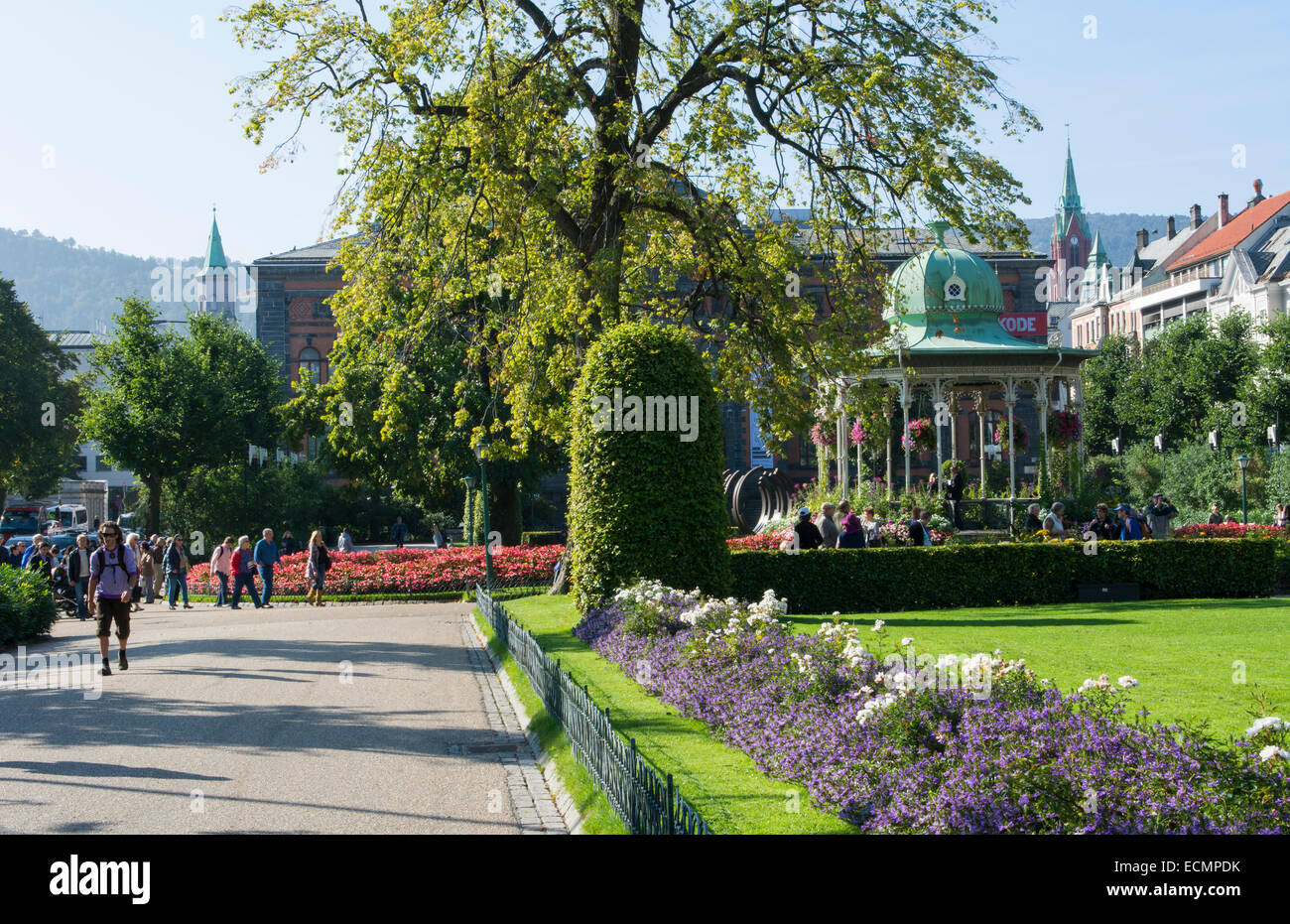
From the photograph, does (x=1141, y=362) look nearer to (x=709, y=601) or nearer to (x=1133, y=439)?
(x=1133, y=439)

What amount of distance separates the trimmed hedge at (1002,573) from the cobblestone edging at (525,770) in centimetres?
723

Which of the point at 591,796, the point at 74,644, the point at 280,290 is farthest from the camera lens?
the point at 280,290

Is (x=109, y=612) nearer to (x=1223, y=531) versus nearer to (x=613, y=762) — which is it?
(x=613, y=762)

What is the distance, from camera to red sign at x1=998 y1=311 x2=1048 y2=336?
30142 millimetres

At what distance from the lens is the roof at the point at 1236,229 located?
84562mm

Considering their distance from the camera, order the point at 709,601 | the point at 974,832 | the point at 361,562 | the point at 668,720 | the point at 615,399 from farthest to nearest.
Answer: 1. the point at 361,562
2. the point at 615,399
3. the point at 709,601
4. the point at 668,720
5. the point at 974,832

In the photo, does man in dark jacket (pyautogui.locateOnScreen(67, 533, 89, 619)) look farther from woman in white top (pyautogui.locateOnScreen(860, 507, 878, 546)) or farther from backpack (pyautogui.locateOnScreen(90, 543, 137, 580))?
woman in white top (pyautogui.locateOnScreen(860, 507, 878, 546))

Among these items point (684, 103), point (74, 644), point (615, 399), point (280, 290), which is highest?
point (280, 290)

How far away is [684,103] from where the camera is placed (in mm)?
20172

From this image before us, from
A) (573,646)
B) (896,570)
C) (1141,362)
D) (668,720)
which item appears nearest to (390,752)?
(668,720)

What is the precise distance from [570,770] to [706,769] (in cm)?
130

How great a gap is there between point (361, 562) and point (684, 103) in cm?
1558

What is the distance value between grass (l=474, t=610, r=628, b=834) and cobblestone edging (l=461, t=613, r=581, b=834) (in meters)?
0.06

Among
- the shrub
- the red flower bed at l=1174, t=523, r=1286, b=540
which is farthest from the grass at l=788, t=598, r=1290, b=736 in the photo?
the shrub
